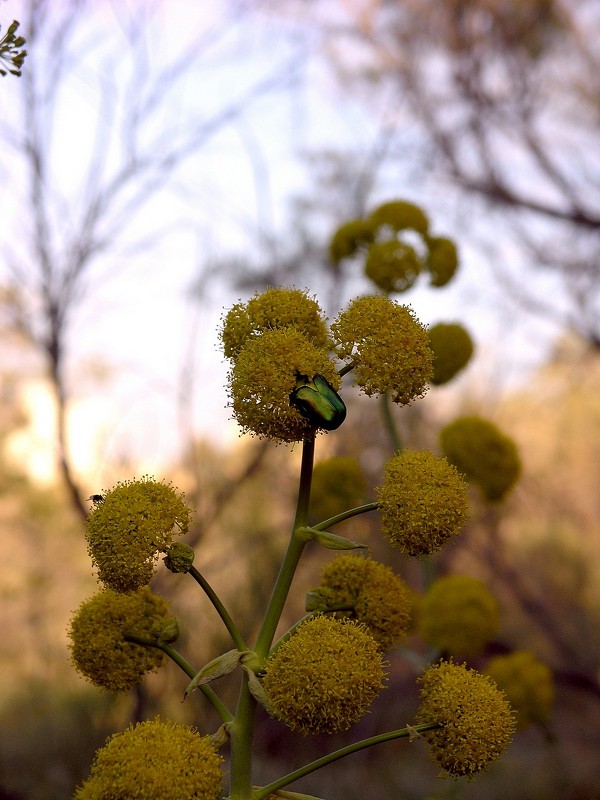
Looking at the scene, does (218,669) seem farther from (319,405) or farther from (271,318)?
(271,318)

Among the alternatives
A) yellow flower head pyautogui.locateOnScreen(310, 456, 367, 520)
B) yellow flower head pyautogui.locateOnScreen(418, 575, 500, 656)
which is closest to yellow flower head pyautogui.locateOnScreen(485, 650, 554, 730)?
yellow flower head pyautogui.locateOnScreen(418, 575, 500, 656)

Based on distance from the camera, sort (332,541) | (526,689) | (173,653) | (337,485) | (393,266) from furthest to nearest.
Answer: (526,689) → (393,266) → (337,485) → (173,653) → (332,541)

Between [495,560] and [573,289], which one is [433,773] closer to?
[495,560]

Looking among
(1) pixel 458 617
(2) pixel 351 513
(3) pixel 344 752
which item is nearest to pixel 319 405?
(2) pixel 351 513

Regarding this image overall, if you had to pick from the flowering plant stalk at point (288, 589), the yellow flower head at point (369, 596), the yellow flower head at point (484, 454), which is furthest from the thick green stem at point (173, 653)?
the yellow flower head at point (484, 454)

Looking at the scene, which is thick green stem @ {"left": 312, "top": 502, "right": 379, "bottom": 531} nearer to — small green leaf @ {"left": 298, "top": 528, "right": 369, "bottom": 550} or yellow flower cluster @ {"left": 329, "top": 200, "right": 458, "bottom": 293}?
small green leaf @ {"left": 298, "top": 528, "right": 369, "bottom": 550}

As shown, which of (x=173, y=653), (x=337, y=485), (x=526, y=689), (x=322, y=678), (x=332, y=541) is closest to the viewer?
(x=322, y=678)

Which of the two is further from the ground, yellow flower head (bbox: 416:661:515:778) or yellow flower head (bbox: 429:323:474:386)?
yellow flower head (bbox: 429:323:474:386)
